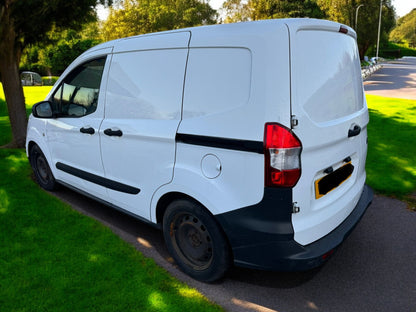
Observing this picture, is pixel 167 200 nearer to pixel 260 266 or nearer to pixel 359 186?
pixel 260 266

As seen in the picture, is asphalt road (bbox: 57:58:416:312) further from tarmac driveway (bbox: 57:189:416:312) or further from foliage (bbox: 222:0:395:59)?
foliage (bbox: 222:0:395:59)

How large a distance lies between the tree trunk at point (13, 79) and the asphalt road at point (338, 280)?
4.57 meters

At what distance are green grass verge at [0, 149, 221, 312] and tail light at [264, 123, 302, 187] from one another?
1.14 m

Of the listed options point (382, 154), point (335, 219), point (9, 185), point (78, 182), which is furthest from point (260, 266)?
point (382, 154)

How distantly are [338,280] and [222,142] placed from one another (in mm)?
1645

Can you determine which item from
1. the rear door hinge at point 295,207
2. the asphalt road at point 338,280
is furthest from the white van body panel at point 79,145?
the rear door hinge at point 295,207

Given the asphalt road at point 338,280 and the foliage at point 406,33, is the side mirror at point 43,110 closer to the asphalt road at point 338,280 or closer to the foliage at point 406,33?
the asphalt road at point 338,280

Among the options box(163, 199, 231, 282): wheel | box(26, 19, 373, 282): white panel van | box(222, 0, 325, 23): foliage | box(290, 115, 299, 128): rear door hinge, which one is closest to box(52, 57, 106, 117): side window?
box(26, 19, 373, 282): white panel van

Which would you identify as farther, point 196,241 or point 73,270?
point 73,270

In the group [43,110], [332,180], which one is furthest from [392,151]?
[43,110]

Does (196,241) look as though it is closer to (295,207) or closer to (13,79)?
(295,207)

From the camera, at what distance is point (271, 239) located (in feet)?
8.18

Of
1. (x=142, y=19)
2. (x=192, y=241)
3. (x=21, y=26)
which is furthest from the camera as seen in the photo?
(x=142, y=19)

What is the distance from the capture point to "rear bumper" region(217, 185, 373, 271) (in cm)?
244
